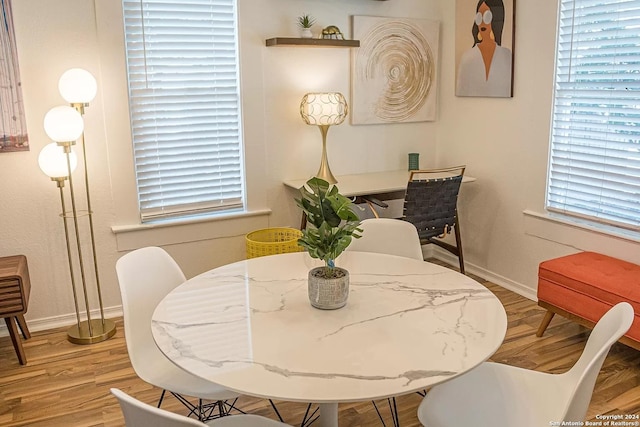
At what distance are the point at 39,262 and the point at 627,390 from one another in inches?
128

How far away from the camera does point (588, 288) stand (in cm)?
299

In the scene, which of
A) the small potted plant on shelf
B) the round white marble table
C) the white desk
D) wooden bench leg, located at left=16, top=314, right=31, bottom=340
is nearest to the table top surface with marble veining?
the round white marble table

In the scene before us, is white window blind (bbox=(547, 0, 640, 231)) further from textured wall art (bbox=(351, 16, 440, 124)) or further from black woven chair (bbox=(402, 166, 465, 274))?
textured wall art (bbox=(351, 16, 440, 124))

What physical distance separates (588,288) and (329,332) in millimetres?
1851

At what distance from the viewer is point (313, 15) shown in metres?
3.91

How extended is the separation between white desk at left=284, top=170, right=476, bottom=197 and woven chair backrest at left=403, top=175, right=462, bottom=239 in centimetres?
22

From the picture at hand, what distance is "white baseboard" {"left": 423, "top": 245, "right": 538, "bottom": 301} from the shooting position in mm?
3904

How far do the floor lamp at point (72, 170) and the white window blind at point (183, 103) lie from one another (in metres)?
0.38

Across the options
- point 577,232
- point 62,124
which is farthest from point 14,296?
point 577,232

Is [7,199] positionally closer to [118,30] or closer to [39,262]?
[39,262]

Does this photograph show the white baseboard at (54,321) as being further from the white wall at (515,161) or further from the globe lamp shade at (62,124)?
the white wall at (515,161)

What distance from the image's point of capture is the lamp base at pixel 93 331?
10.8ft

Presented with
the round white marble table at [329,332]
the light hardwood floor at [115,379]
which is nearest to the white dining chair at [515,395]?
the round white marble table at [329,332]

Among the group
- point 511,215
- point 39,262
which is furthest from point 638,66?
point 39,262
